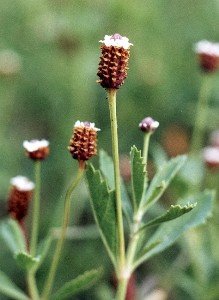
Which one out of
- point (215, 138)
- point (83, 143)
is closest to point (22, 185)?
point (83, 143)

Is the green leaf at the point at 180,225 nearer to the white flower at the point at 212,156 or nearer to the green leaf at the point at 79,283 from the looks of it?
the green leaf at the point at 79,283

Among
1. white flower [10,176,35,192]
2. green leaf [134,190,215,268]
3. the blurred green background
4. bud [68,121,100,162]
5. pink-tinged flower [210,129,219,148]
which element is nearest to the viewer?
bud [68,121,100,162]

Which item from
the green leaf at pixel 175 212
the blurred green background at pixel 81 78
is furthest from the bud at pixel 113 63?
the blurred green background at pixel 81 78

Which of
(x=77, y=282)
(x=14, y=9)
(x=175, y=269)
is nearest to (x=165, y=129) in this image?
(x=175, y=269)

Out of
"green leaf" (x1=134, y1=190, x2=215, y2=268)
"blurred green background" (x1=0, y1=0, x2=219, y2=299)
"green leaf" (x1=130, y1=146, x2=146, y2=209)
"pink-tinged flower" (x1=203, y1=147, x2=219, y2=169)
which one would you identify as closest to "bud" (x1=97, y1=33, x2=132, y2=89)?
"green leaf" (x1=130, y1=146, x2=146, y2=209)

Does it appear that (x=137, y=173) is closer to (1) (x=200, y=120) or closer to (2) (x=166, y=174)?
(2) (x=166, y=174)

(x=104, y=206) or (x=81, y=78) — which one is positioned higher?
(x=81, y=78)

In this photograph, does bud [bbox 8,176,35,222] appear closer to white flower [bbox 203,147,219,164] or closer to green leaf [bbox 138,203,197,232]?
green leaf [bbox 138,203,197,232]
